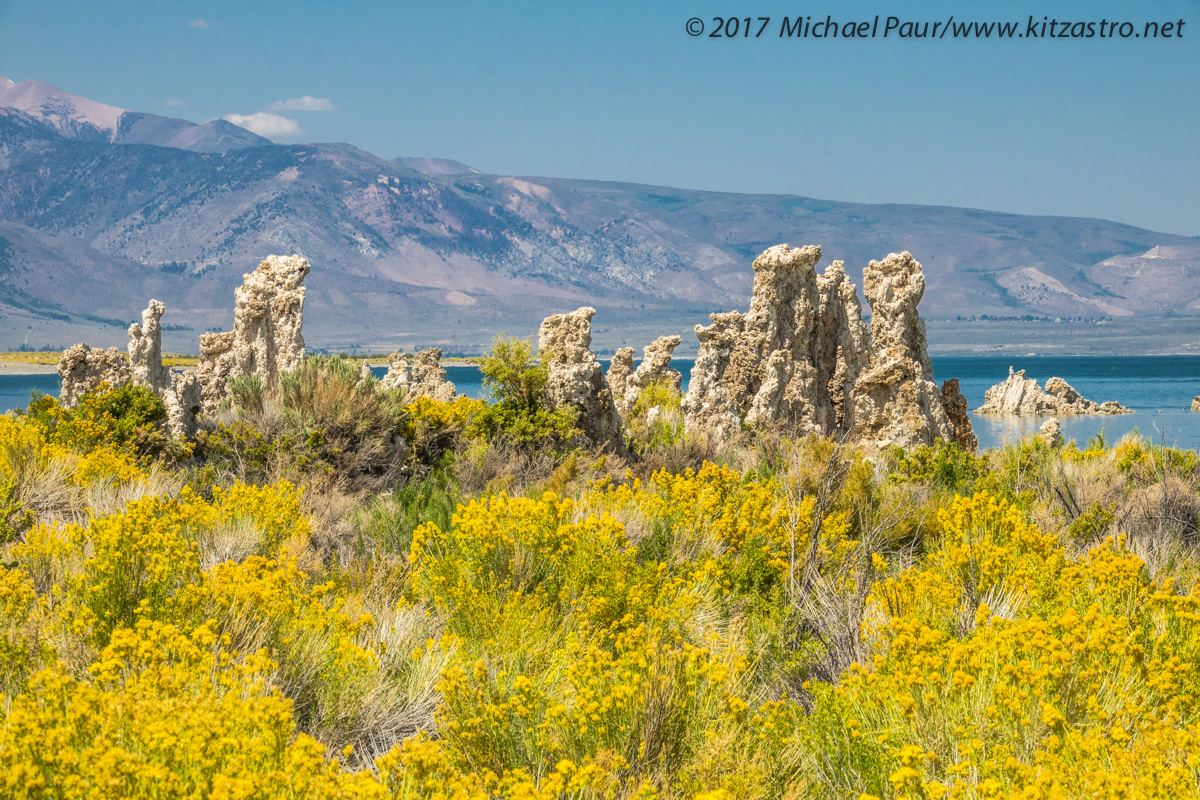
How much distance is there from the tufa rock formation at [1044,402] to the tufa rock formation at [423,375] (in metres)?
→ 35.9

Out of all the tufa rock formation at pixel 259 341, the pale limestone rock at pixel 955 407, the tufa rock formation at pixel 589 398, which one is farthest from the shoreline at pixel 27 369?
the pale limestone rock at pixel 955 407

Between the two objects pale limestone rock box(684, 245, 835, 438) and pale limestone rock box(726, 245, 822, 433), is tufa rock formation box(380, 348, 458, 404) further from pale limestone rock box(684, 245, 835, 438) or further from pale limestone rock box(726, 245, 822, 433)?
pale limestone rock box(726, 245, 822, 433)

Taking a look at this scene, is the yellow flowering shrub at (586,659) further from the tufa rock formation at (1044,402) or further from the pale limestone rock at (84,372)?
the tufa rock formation at (1044,402)

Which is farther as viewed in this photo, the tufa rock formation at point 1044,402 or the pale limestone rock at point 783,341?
the tufa rock formation at point 1044,402

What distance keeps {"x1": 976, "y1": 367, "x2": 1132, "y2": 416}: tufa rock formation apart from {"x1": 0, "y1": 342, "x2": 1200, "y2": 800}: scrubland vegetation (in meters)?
43.2

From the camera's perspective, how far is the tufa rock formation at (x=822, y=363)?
14.1m

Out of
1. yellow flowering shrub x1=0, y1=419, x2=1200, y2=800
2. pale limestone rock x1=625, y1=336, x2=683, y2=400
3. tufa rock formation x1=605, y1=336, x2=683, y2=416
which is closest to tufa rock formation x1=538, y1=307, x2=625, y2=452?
yellow flowering shrub x1=0, y1=419, x2=1200, y2=800

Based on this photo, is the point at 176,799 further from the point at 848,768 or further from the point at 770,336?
the point at 770,336

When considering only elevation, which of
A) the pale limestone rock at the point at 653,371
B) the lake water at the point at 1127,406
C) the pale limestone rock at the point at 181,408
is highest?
the pale limestone rock at the point at 653,371

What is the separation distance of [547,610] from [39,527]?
2.95 metres

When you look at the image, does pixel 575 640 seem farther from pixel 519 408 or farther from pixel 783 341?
pixel 783 341

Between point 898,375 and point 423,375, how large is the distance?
11.5 meters

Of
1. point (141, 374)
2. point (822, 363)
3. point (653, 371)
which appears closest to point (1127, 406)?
point (653, 371)

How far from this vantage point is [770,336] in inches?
576
